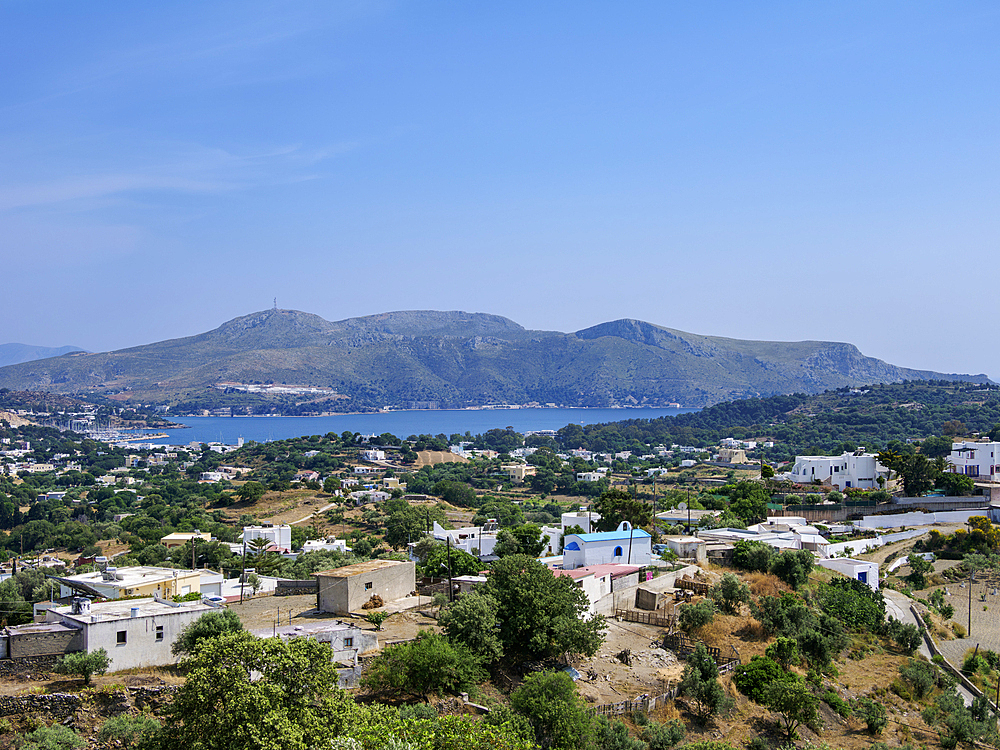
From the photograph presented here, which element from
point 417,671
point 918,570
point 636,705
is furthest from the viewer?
point 918,570

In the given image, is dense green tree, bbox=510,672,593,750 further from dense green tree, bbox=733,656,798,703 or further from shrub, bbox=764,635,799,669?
shrub, bbox=764,635,799,669

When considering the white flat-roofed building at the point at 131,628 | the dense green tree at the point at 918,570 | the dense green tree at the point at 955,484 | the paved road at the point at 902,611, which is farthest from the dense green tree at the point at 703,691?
the dense green tree at the point at 955,484

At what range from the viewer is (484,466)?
80500 mm

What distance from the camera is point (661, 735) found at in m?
14.1

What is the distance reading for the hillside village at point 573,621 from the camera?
40.0 feet

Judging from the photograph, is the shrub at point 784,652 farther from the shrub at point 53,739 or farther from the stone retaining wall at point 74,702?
the shrub at point 53,739

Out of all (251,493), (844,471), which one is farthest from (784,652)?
A: (251,493)

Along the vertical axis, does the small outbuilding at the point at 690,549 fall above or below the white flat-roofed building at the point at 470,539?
above

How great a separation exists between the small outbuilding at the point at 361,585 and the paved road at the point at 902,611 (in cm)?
1307

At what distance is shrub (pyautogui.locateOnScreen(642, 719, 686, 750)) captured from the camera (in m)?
→ 14.0

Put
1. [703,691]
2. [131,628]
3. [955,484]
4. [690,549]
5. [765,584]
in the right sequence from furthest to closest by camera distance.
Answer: [955,484] < [690,549] < [765,584] < [703,691] < [131,628]

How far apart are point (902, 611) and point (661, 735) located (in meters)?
14.1

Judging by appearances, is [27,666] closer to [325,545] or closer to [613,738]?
[613,738]

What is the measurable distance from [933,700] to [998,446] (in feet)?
87.4
